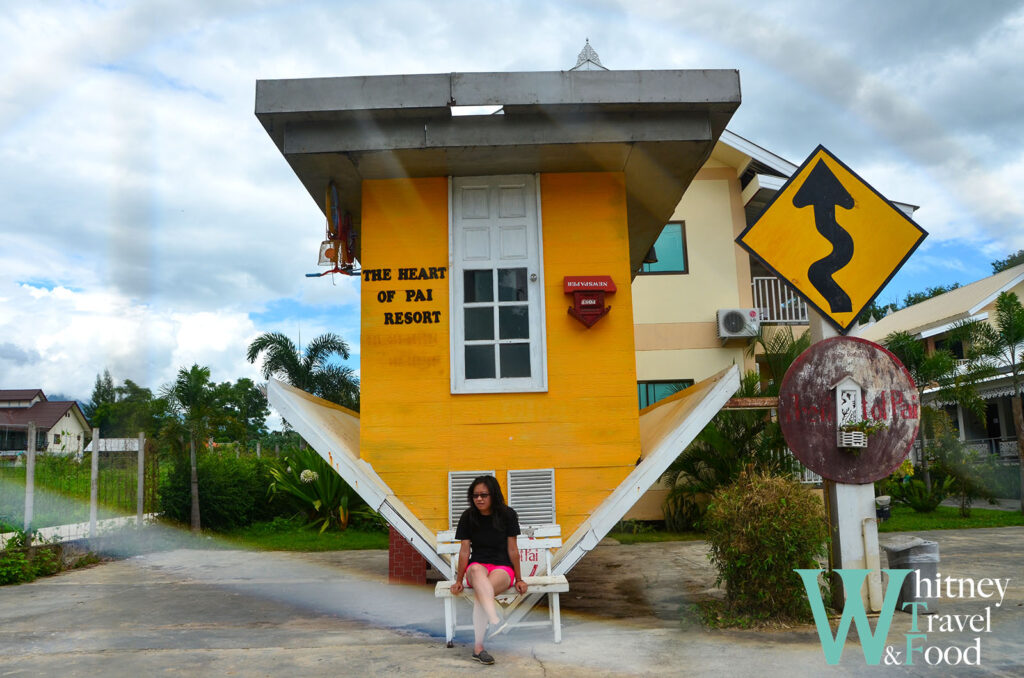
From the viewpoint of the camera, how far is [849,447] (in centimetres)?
654

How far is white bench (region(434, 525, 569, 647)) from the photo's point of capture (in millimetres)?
5844

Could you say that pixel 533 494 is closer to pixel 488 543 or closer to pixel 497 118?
pixel 488 543

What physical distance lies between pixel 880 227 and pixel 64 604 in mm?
8793

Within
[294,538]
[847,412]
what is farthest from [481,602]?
[294,538]

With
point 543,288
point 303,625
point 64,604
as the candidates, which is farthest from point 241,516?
point 543,288

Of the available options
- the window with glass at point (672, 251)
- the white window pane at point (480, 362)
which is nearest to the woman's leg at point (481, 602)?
the white window pane at point (480, 362)

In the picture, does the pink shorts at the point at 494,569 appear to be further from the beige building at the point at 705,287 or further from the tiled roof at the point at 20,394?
the tiled roof at the point at 20,394

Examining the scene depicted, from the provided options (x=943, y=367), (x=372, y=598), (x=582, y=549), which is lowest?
(x=372, y=598)

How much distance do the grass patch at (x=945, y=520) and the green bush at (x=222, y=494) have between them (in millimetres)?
11977

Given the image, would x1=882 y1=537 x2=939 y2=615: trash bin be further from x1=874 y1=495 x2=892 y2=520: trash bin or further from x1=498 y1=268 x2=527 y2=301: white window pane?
x1=874 y1=495 x2=892 y2=520: trash bin

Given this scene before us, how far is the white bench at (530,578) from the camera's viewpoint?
5844mm

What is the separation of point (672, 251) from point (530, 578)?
11346 mm

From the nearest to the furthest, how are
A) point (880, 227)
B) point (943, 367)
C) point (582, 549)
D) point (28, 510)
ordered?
point (582, 549), point (880, 227), point (28, 510), point (943, 367)

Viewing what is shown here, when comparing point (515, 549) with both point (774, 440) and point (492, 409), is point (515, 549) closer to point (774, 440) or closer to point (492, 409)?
point (492, 409)
